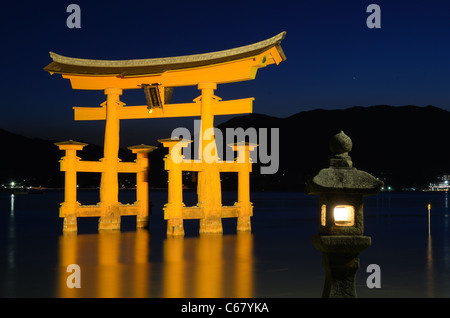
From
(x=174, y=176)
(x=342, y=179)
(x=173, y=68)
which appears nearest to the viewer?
(x=342, y=179)

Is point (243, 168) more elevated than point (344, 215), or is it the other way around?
point (243, 168)

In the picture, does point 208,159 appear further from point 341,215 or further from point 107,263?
point 341,215

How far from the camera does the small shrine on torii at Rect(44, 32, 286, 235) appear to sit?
18453mm

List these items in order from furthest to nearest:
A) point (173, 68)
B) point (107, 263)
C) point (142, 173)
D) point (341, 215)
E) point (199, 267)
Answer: point (142, 173)
point (173, 68)
point (107, 263)
point (199, 267)
point (341, 215)

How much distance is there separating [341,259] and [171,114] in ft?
45.2

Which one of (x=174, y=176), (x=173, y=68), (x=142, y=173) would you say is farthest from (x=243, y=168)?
(x=142, y=173)

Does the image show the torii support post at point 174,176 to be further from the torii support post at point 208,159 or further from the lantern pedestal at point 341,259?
the lantern pedestal at point 341,259

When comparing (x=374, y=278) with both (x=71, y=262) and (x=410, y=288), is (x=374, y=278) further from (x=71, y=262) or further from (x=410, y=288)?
(x=71, y=262)

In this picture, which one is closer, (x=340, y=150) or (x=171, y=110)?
(x=340, y=150)

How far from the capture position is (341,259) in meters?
7.23

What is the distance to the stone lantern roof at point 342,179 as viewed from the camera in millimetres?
7141

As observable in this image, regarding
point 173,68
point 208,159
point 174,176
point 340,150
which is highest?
point 173,68

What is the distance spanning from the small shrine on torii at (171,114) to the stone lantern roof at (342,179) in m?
11.1
